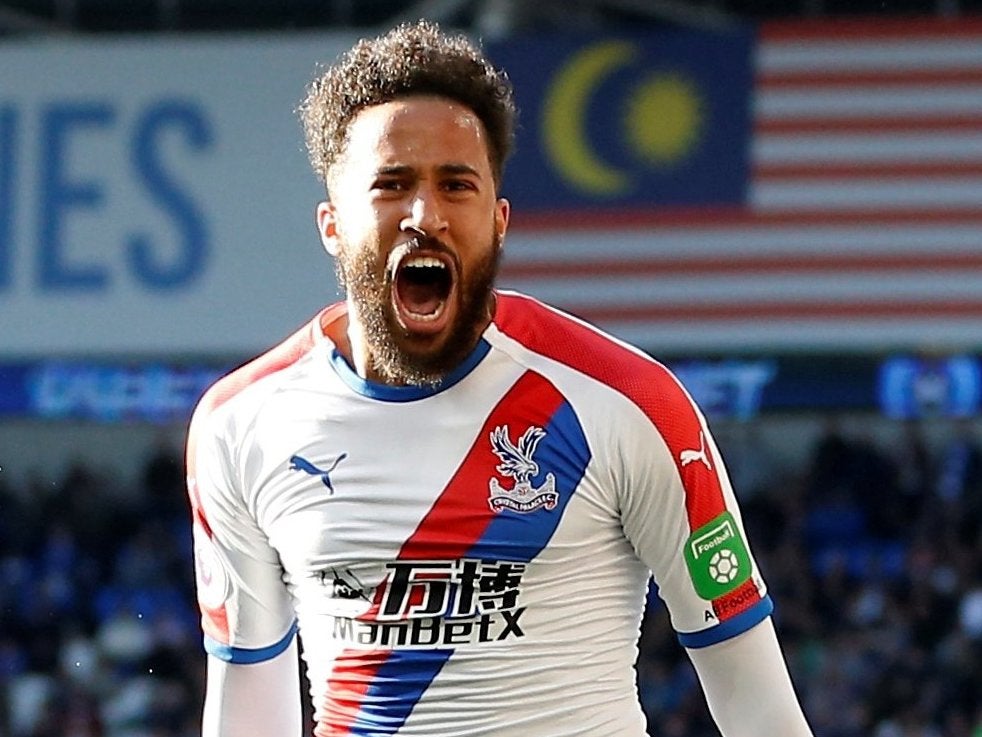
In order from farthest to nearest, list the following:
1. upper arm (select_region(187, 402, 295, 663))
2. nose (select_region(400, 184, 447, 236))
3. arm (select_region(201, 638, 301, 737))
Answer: arm (select_region(201, 638, 301, 737)), upper arm (select_region(187, 402, 295, 663)), nose (select_region(400, 184, 447, 236))

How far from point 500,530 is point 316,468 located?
28cm

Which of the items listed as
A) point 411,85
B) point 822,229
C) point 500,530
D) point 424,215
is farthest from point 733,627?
point 822,229

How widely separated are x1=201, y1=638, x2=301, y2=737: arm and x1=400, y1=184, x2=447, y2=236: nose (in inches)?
29.0

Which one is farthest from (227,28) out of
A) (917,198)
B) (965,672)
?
(965,672)

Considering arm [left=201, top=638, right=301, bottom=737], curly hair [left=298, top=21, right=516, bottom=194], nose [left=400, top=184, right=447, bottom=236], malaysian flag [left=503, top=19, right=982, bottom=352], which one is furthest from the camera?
malaysian flag [left=503, top=19, right=982, bottom=352]

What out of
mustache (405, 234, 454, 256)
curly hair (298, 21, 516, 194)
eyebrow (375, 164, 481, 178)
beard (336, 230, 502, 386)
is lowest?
beard (336, 230, 502, 386)

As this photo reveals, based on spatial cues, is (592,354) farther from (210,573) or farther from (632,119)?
(632,119)

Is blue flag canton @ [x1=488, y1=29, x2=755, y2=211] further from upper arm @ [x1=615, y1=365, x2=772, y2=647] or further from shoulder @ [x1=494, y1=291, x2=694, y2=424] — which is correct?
upper arm @ [x1=615, y1=365, x2=772, y2=647]

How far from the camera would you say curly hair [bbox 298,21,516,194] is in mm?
2756

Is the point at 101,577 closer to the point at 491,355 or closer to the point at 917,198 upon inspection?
the point at 917,198

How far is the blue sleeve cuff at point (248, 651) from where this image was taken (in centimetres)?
300

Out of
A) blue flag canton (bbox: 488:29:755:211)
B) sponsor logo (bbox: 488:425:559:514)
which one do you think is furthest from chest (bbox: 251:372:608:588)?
blue flag canton (bbox: 488:29:755:211)

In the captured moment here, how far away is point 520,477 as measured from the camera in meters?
2.76

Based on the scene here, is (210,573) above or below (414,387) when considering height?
below
